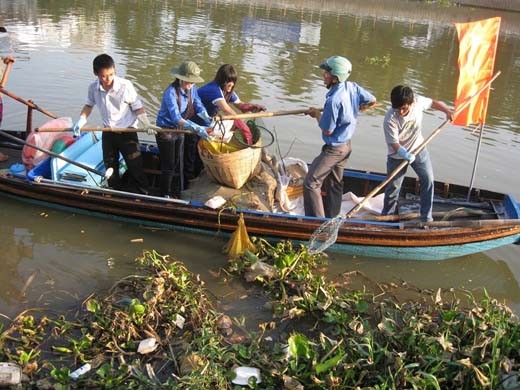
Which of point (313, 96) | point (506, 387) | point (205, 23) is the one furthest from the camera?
point (205, 23)

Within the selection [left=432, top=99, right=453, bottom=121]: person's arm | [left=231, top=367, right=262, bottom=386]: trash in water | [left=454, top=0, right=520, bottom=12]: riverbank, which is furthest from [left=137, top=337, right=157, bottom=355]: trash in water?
[left=454, top=0, right=520, bottom=12]: riverbank

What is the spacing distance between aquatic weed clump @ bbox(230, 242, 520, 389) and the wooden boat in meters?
0.69

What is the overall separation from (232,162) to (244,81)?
7759mm

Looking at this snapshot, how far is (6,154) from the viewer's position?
291 inches

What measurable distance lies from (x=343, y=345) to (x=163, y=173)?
315cm

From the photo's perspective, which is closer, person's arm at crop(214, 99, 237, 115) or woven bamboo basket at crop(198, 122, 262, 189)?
woven bamboo basket at crop(198, 122, 262, 189)

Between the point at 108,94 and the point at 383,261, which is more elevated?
the point at 108,94

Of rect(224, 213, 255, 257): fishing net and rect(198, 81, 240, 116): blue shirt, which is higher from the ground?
rect(198, 81, 240, 116): blue shirt

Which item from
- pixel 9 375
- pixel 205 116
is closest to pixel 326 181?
pixel 205 116

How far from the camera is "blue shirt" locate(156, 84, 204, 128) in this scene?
580 centimetres

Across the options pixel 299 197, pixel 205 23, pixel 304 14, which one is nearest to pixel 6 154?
pixel 299 197

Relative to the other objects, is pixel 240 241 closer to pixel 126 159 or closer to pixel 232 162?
pixel 232 162

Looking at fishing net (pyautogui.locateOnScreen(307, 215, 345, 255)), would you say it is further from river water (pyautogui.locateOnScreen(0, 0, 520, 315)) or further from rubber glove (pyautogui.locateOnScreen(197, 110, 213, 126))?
rubber glove (pyautogui.locateOnScreen(197, 110, 213, 126))

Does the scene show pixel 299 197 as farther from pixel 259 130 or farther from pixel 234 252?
pixel 234 252
